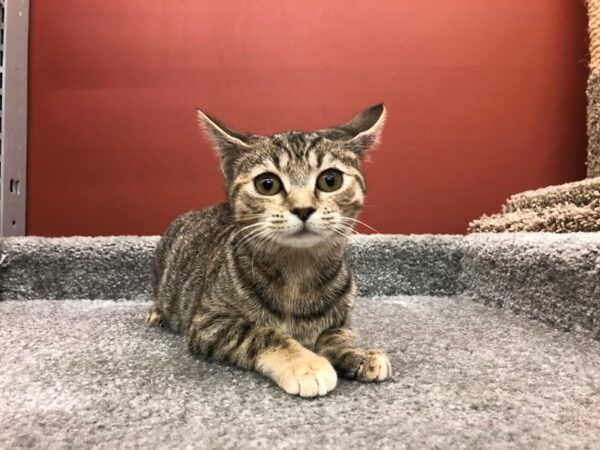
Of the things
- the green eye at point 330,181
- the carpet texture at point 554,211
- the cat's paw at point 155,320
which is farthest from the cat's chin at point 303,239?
the carpet texture at point 554,211

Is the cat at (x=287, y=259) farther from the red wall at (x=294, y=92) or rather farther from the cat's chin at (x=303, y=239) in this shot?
the red wall at (x=294, y=92)

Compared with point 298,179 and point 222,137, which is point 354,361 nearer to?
point 298,179

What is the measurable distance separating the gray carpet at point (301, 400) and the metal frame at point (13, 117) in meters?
0.80

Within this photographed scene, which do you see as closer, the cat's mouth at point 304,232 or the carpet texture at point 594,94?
the cat's mouth at point 304,232

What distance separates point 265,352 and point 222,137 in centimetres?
50

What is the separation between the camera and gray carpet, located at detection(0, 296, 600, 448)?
70 cm

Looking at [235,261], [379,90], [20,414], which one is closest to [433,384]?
[235,261]

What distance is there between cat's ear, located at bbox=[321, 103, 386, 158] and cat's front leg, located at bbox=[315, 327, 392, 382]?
1.43 ft

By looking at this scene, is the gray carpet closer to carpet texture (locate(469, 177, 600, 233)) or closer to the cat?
the cat

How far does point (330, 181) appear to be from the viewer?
1089mm

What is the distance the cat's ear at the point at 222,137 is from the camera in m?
1.17

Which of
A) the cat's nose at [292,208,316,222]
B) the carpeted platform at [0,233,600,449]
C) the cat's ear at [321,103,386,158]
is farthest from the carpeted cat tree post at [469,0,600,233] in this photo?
the cat's nose at [292,208,316,222]

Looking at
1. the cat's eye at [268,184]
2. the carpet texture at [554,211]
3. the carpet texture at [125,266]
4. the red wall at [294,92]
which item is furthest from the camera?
the red wall at [294,92]

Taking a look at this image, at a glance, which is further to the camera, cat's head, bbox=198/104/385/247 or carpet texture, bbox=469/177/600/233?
carpet texture, bbox=469/177/600/233
